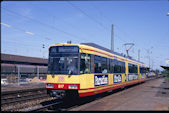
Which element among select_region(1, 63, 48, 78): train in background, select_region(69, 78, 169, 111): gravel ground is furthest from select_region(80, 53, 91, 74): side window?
select_region(1, 63, 48, 78): train in background

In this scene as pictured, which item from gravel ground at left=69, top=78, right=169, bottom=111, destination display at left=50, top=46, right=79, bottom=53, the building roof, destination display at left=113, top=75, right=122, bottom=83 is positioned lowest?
gravel ground at left=69, top=78, right=169, bottom=111

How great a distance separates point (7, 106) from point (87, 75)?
15.7 feet

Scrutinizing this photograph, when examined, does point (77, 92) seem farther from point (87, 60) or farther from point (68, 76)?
point (87, 60)

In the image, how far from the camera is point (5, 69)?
36250 millimetres

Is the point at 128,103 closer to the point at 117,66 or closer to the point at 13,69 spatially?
the point at 117,66

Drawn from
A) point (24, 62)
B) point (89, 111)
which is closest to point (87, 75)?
point (89, 111)

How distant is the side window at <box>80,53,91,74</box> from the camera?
35.4 feet

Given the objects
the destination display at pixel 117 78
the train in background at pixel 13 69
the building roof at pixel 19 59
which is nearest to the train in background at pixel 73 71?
the destination display at pixel 117 78

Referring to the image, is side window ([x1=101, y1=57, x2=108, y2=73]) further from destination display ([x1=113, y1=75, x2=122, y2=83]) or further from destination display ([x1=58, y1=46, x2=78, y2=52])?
destination display ([x1=58, y1=46, x2=78, y2=52])

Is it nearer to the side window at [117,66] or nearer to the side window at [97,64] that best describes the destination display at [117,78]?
the side window at [117,66]

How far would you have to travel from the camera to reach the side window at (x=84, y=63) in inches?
424

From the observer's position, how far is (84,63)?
433 inches

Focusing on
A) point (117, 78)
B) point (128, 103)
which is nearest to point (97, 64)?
point (128, 103)

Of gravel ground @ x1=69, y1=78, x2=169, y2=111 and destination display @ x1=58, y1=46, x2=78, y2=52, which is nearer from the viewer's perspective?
gravel ground @ x1=69, y1=78, x2=169, y2=111
